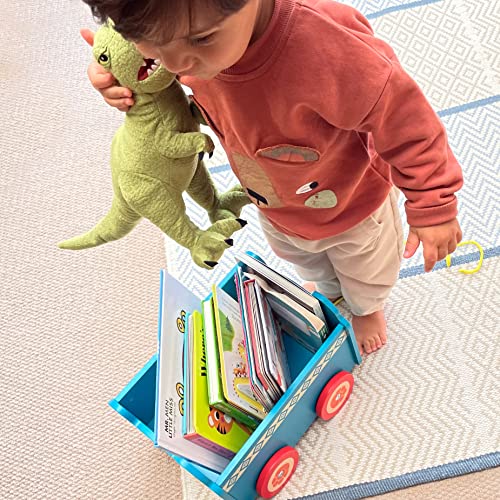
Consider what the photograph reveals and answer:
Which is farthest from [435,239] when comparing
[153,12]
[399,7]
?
[399,7]

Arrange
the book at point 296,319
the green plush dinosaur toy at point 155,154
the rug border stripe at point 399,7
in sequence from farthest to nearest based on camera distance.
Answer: the rug border stripe at point 399,7 → the book at point 296,319 → the green plush dinosaur toy at point 155,154

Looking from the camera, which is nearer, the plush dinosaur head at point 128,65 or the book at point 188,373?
the plush dinosaur head at point 128,65

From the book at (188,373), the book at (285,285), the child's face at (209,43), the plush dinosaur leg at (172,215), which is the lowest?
the book at (188,373)

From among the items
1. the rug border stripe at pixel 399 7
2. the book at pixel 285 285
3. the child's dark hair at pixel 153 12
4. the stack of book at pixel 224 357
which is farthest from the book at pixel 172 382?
the rug border stripe at pixel 399 7

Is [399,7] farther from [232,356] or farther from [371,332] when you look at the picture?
[232,356]

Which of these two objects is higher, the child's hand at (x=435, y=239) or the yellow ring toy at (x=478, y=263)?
the child's hand at (x=435, y=239)

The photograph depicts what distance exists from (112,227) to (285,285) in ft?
0.85

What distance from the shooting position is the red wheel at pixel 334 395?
102 cm

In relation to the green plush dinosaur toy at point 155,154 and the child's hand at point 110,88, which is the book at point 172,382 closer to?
the green plush dinosaur toy at point 155,154

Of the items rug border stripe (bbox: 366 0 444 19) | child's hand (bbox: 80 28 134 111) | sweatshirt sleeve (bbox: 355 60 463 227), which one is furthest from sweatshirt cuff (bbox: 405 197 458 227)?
rug border stripe (bbox: 366 0 444 19)

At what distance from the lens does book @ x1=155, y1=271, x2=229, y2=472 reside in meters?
0.82

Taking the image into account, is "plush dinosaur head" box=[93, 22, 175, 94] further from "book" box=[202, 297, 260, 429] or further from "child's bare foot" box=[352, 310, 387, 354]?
"child's bare foot" box=[352, 310, 387, 354]

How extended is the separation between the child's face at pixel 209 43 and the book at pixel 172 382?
1.32 feet

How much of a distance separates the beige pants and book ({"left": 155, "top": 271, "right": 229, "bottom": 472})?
0.18 m
